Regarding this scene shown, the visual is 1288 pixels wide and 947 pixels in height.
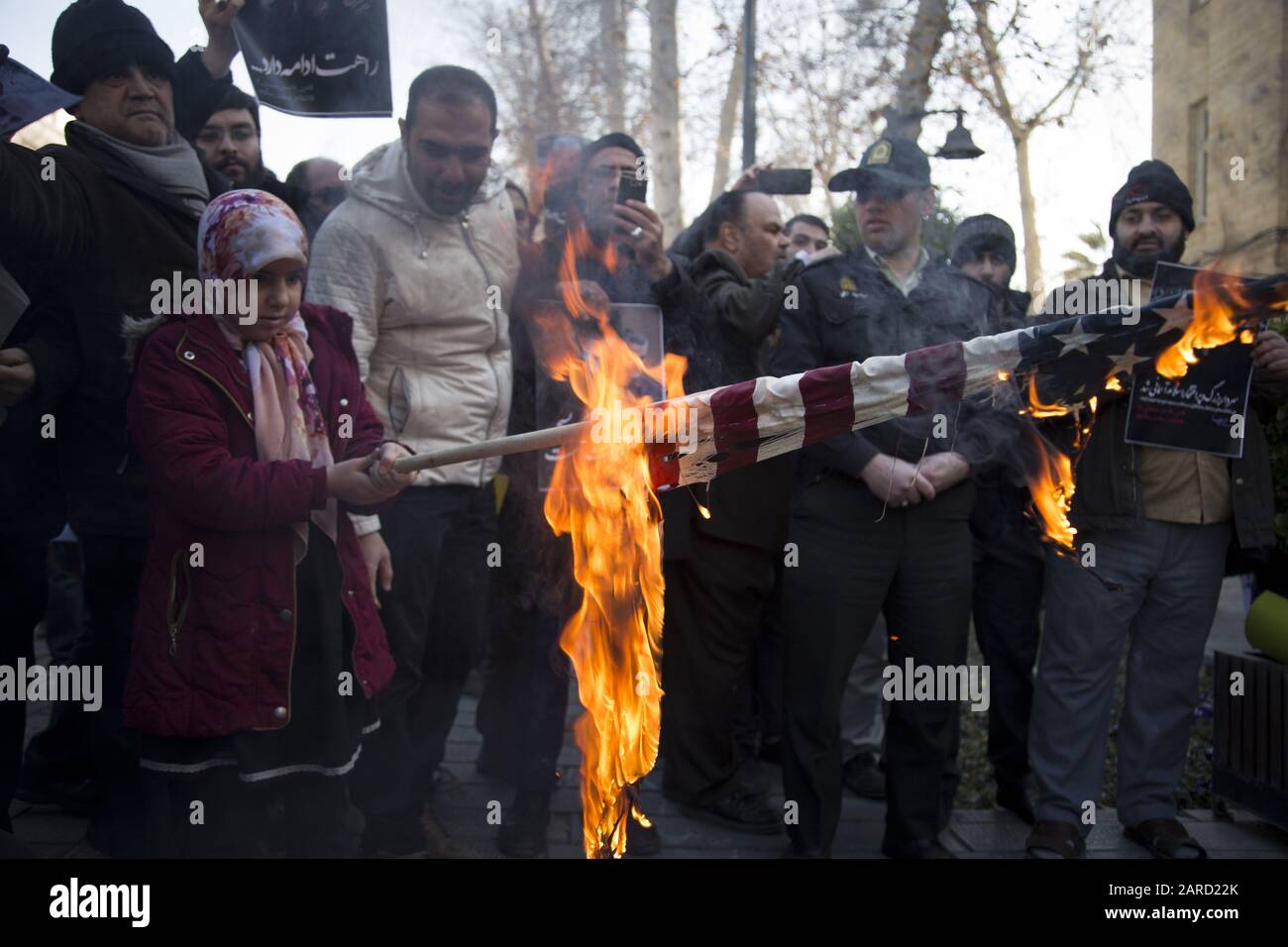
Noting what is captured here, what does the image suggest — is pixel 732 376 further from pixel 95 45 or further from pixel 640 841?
pixel 95 45

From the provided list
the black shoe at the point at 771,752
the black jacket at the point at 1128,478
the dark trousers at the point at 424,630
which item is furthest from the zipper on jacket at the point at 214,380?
the black shoe at the point at 771,752

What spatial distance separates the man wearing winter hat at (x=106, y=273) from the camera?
3.36 metres

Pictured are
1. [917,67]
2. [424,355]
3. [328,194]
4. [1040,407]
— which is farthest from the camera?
[917,67]

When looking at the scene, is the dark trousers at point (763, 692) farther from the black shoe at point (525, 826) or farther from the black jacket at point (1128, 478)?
the black jacket at point (1128, 478)

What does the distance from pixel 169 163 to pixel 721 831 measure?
9.61 feet

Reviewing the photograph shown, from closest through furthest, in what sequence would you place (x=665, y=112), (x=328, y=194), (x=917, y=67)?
(x=328, y=194), (x=917, y=67), (x=665, y=112)

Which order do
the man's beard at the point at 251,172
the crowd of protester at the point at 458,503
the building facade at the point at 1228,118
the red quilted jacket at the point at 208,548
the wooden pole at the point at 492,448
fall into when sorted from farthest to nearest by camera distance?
the man's beard at the point at 251,172 < the building facade at the point at 1228,118 < the crowd of protester at the point at 458,503 < the red quilted jacket at the point at 208,548 < the wooden pole at the point at 492,448

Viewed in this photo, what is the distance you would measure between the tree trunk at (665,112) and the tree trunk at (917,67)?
38.0 inches

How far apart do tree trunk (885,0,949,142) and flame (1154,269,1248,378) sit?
164cm

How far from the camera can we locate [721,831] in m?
4.24

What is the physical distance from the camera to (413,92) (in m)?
3.83

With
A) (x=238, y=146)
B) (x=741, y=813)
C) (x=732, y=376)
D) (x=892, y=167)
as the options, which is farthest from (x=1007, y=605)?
(x=238, y=146)
